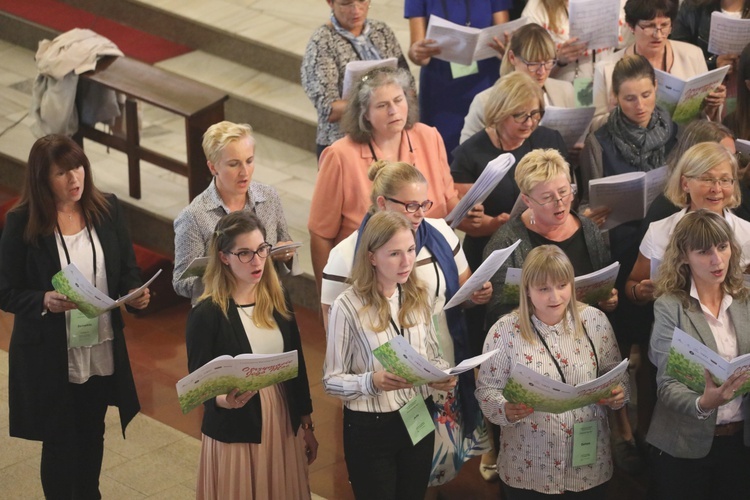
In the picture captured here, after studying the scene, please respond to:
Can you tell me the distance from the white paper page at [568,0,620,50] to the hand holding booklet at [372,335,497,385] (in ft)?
7.47

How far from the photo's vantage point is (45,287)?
461 centimetres

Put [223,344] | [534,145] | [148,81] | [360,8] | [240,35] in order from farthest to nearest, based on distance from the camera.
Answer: [240,35]
[148,81]
[360,8]
[534,145]
[223,344]

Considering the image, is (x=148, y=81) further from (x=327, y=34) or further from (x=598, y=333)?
(x=598, y=333)

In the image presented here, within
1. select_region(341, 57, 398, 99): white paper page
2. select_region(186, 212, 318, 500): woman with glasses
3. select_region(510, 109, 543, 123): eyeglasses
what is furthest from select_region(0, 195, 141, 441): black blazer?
select_region(510, 109, 543, 123): eyeglasses

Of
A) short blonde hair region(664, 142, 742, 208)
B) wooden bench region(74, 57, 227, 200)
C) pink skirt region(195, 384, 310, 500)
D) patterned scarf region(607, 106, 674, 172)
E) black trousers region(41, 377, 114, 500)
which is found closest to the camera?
pink skirt region(195, 384, 310, 500)

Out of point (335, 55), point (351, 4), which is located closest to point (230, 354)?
point (335, 55)

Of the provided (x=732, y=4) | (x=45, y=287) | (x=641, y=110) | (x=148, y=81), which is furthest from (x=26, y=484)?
(x=732, y=4)

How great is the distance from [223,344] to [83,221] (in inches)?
33.1

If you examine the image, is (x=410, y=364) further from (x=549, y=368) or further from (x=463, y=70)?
(x=463, y=70)

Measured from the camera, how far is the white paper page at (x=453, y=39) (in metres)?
5.75

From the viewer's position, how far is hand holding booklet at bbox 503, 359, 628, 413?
397 cm

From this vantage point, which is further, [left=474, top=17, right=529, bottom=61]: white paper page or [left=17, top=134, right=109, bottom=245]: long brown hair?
[left=474, top=17, right=529, bottom=61]: white paper page

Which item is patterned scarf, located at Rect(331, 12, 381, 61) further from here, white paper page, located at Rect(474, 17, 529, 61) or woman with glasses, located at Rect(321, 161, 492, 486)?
woman with glasses, located at Rect(321, 161, 492, 486)

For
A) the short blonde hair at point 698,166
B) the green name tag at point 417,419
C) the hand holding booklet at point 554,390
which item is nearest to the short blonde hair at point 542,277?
the hand holding booklet at point 554,390
